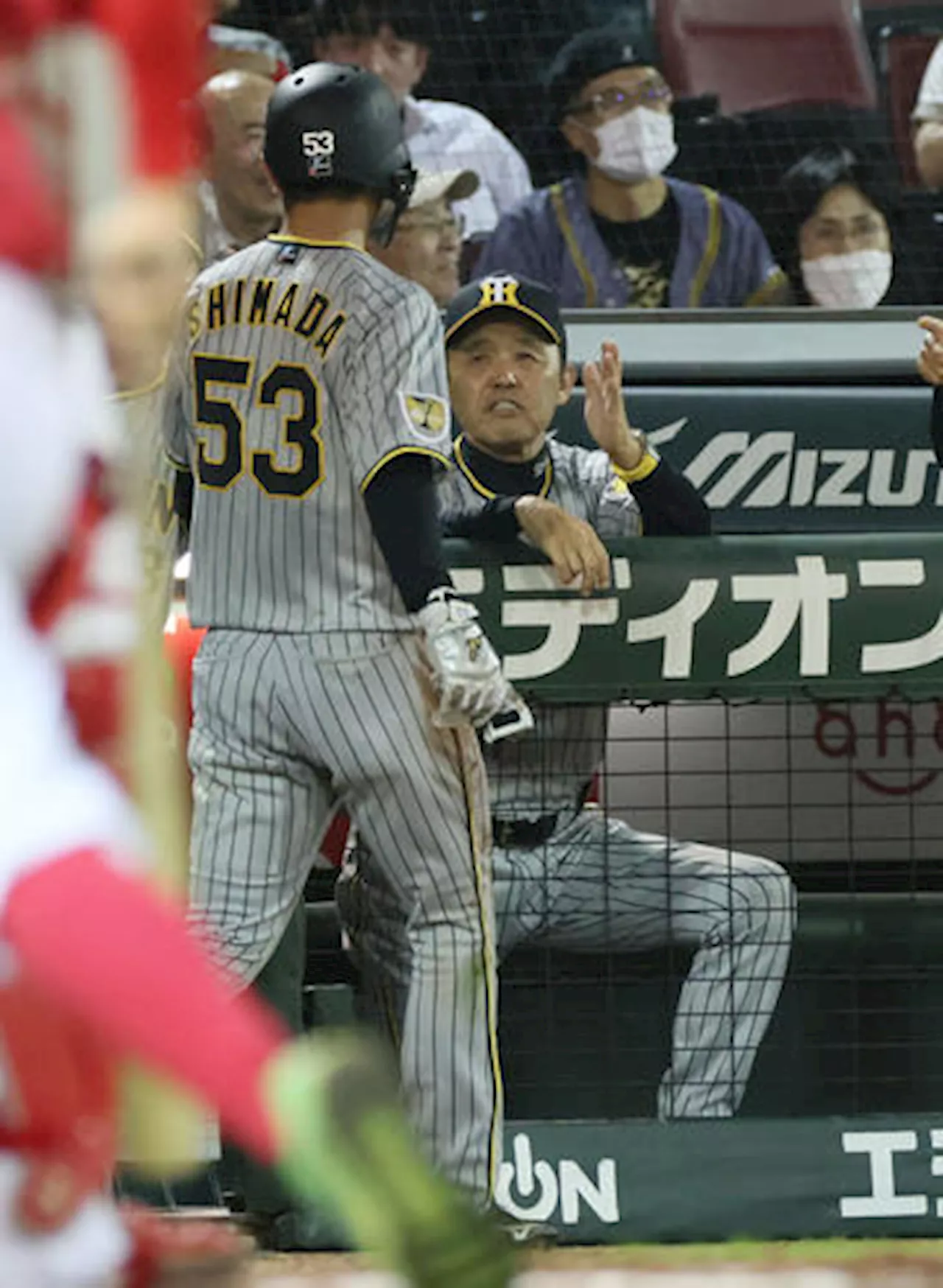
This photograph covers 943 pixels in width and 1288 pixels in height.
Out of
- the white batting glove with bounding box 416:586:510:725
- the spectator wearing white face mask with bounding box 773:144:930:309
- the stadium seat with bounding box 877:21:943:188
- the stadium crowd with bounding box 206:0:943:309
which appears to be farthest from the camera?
the stadium seat with bounding box 877:21:943:188

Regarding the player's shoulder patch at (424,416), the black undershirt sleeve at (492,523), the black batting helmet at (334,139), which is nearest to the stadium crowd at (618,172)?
the black undershirt sleeve at (492,523)

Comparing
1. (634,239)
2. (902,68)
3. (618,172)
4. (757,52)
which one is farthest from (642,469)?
(757,52)

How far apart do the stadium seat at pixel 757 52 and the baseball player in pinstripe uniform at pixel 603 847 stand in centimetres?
331

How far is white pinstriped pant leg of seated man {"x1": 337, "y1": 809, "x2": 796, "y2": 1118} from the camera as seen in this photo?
4.58 meters

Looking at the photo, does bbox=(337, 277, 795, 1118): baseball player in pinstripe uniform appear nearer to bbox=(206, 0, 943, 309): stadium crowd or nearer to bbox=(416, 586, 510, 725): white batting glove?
bbox=(416, 586, 510, 725): white batting glove

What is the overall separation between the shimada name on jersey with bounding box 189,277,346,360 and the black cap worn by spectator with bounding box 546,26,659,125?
2.81 meters

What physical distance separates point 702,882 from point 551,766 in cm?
31

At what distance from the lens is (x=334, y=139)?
13.8ft

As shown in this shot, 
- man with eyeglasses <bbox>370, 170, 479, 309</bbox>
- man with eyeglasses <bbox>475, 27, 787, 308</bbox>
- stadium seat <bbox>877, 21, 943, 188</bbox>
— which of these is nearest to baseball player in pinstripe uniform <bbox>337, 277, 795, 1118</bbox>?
man with eyeglasses <bbox>370, 170, 479, 309</bbox>

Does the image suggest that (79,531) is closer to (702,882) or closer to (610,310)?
(702,882)

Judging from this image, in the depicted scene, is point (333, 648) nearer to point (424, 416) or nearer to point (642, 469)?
point (424, 416)

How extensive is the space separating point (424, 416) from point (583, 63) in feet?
9.85

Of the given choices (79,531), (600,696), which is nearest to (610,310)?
(600,696)

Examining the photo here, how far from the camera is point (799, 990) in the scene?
4.80 m
